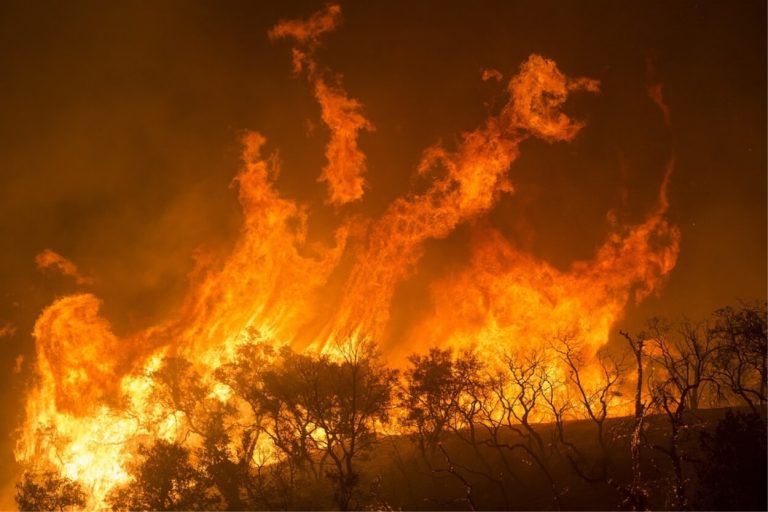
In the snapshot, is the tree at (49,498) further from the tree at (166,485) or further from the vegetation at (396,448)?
the tree at (166,485)

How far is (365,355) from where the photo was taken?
4544 cm

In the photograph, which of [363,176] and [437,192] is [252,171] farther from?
[437,192]

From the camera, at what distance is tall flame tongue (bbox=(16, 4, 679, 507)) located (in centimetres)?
4681

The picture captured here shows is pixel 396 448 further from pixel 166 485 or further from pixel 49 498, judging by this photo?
pixel 49 498

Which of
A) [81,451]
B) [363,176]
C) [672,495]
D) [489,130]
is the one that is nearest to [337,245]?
[363,176]

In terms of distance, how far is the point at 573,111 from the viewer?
52.5 metres

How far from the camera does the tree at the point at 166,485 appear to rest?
31.0m

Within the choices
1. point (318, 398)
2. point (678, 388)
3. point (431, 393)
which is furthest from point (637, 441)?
point (678, 388)

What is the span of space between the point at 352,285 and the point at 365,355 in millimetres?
9909

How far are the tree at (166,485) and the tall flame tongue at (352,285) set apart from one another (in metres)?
13.2

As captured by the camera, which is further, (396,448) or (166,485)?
(396,448)

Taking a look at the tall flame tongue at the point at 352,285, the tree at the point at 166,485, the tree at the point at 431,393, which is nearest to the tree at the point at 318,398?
the tree at the point at 431,393

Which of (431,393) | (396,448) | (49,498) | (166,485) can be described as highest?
(431,393)

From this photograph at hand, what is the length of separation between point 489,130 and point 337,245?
19008mm
